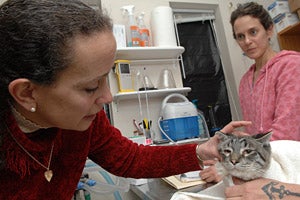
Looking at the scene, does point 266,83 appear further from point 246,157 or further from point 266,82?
point 246,157

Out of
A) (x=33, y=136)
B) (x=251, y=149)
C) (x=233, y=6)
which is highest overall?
(x=233, y=6)

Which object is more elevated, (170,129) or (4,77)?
(4,77)

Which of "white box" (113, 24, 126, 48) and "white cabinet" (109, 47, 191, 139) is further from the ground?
"white box" (113, 24, 126, 48)

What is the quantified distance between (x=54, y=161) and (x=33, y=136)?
13 cm

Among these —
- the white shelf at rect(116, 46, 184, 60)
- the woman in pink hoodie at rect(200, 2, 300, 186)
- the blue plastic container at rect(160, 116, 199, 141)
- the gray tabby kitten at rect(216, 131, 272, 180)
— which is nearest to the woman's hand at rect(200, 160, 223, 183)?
the woman in pink hoodie at rect(200, 2, 300, 186)

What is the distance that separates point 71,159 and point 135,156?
25 centimetres

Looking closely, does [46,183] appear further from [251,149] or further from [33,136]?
[251,149]

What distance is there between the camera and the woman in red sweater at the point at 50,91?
553 mm

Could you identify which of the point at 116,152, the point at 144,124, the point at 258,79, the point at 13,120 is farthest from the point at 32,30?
the point at 144,124

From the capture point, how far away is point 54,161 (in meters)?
0.82

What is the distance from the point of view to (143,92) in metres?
1.80

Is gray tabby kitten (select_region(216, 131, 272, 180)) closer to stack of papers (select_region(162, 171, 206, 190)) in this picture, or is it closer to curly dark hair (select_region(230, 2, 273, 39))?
stack of papers (select_region(162, 171, 206, 190))

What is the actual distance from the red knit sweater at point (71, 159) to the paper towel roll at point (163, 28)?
1.11 metres

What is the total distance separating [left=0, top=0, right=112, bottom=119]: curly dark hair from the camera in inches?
21.4
